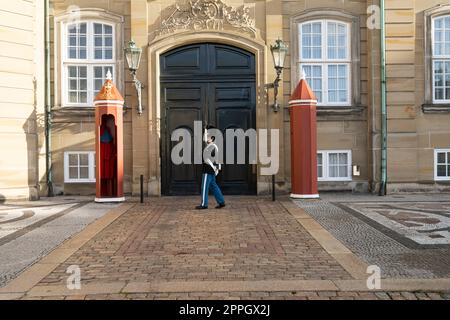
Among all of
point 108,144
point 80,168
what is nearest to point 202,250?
point 108,144

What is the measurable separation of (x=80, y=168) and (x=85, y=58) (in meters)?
3.11

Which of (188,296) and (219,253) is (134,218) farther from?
(188,296)

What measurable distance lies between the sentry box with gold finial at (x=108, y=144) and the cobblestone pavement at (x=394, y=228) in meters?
4.61

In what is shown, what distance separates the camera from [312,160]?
12.9 m

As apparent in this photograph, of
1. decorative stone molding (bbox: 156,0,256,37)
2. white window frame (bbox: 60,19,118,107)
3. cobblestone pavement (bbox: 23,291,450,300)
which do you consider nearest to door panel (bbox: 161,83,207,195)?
decorative stone molding (bbox: 156,0,256,37)

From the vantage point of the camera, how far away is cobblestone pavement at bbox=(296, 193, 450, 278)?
656 cm

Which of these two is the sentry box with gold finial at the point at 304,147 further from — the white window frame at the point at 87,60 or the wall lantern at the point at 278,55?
the white window frame at the point at 87,60

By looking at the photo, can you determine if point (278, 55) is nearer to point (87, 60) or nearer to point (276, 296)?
point (87, 60)

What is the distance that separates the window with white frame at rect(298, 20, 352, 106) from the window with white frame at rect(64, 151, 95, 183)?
6462 mm

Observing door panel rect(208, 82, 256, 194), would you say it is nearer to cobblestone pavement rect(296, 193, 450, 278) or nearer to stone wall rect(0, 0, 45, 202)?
cobblestone pavement rect(296, 193, 450, 278)

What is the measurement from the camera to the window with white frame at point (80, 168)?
14.6 metres

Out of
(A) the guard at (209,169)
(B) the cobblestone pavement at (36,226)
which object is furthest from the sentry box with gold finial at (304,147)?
(B) the cobblestone pavement at (36,226)

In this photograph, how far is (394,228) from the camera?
8922 mm

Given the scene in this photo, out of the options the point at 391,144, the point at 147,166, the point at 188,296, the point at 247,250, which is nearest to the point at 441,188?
the point at 391,144
